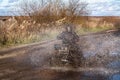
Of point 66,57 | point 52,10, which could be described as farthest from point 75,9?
point 66,57

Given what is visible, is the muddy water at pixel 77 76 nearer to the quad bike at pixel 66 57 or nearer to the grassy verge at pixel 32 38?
the quad bike at pixel 66 57

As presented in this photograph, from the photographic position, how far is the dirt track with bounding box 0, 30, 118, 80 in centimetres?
991

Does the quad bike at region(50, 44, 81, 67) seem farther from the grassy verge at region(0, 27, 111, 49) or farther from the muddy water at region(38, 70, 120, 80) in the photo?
the grassy verge at region(0, 27, 111, 49)

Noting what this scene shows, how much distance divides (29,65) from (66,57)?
58.8 inches

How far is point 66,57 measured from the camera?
12117 millimetres

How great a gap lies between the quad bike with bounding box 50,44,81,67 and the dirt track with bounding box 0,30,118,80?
0.44 m

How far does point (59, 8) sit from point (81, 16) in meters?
3.09

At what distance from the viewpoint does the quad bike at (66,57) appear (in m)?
11.8

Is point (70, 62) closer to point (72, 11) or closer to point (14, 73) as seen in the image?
point (14, 73)

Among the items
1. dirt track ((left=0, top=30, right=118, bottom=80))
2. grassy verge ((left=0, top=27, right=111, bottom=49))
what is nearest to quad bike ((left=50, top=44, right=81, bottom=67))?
dirt track ((left=0, top=30, right=118, bottom=80))

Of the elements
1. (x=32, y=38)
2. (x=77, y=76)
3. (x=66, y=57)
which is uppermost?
(x=32, y=38)

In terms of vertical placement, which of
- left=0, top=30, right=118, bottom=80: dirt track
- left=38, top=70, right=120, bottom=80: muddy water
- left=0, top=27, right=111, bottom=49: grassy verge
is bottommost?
left=38, top=70, right=120, bottom=80: muddy water

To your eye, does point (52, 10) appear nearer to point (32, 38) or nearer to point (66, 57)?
point (32, 38)

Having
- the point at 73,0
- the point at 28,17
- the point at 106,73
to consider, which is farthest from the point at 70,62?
the point at 73,0
